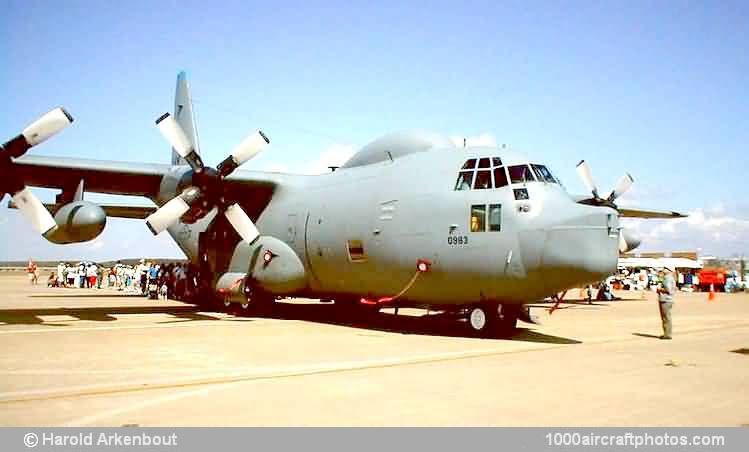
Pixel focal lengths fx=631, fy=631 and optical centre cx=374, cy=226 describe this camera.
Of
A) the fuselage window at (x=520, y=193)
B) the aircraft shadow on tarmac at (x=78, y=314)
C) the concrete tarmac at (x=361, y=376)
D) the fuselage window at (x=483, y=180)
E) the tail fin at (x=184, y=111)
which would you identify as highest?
the tail fin at (x=184, y=111)

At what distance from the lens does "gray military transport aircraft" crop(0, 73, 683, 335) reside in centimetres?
1341

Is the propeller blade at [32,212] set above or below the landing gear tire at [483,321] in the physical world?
above

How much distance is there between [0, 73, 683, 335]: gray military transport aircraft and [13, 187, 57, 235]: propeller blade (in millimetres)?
26

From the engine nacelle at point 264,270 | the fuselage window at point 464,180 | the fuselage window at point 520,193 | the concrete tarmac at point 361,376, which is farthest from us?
the engine nacelle at point 264,270

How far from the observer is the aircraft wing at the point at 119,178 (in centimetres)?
1881

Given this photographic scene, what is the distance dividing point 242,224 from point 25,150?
6159 mm

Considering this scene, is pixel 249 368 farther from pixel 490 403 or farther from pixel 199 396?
pixel 490 403

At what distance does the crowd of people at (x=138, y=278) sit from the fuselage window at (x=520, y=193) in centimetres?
1512

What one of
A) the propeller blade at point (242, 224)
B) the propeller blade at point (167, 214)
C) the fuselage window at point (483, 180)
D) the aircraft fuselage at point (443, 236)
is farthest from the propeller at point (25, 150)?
the fuselage window at point (483, 180)

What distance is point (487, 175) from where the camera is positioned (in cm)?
1455

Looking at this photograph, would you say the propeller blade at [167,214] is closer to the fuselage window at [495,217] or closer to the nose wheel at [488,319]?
the nose wheel at [488,319]

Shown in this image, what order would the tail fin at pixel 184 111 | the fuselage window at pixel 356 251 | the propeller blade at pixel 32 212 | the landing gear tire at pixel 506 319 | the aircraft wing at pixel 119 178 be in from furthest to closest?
1. the tail fin at pixel 184 111
2. the aircraft wing at pixel 119 178
3. the fuselage window at pixel 356 251
4. the propeller blade at pixel 32 212
5. the landing gear tire at pixel 506 319

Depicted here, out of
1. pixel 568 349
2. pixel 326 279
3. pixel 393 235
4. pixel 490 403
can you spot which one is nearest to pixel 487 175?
pixel 393 235
